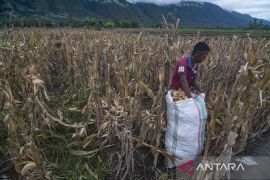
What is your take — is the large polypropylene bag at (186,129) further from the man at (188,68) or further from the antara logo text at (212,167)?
the man at (188,68)

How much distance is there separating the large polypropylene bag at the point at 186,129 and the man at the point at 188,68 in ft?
0.93

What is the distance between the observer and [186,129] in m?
2.96

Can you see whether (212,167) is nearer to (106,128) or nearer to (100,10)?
(106,128)

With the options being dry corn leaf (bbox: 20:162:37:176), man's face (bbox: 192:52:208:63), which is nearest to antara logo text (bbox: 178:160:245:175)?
man's face (bbox: 192:52:208:63)

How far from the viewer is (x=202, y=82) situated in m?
4.65

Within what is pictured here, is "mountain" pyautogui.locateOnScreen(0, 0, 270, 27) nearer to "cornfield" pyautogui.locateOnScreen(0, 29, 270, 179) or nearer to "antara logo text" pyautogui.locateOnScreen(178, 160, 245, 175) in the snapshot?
"cornfield" pyautogui.locateOnScreen(0, 29, 270, 179)

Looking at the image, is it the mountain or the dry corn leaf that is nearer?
the dry corn leaf

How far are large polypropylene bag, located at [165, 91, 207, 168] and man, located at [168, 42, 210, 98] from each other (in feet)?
0.93

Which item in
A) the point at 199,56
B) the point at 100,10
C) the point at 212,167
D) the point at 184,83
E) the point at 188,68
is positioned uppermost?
the point at 100,10

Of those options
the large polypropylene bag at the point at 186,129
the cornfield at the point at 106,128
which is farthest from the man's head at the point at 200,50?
the large polypropylene bag at the point at 186,129

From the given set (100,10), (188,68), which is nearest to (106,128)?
(188,68)

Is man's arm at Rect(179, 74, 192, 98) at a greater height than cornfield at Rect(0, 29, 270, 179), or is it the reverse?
man's arm at Rect(179, 74, 192, 98)

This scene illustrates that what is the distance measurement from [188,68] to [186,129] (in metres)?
0.78

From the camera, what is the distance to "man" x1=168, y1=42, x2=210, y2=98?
126 inches
